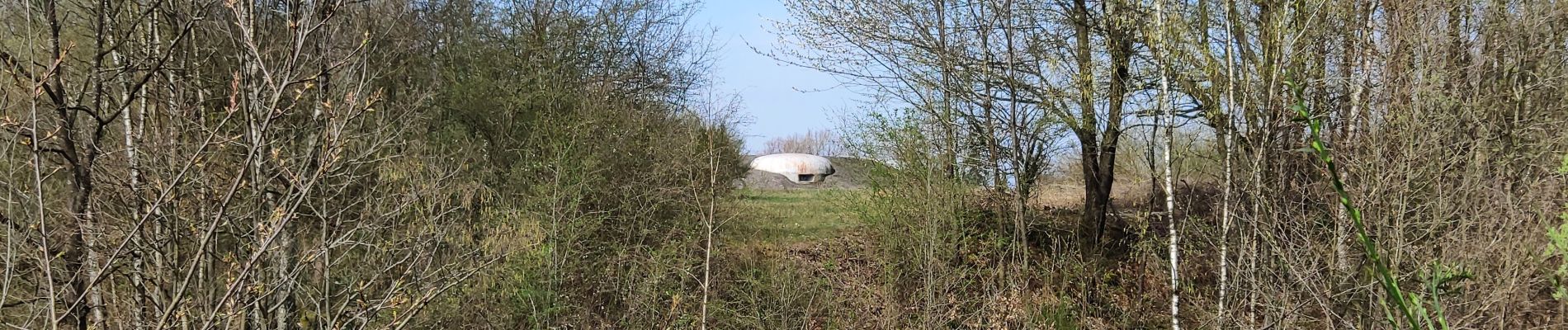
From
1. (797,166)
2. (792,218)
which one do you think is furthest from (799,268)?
(797,166)

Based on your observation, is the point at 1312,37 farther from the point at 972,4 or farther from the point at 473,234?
the point at 473,234

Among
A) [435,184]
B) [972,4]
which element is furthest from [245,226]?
[972,4]

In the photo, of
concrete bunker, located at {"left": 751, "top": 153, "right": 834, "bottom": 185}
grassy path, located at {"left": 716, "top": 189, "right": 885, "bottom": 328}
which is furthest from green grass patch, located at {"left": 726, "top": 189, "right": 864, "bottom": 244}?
concrete bunker, located at {"left": 751, "top": 153, "right": 834, "bottom": 185}

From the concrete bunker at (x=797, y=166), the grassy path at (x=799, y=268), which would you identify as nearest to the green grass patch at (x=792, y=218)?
the grassy path at (x=799, y=268)

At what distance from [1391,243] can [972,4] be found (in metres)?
4.97

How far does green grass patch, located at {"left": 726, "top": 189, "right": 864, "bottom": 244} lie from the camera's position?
459 inches

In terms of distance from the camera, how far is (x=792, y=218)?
1377 cm

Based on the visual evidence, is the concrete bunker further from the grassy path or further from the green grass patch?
the grassy path

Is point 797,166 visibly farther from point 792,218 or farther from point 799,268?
point 799,268

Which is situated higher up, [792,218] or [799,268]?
[792,218]

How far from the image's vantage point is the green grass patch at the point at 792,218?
38.2 ft

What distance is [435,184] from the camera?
8344 mm

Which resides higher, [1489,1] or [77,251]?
[1489,1]

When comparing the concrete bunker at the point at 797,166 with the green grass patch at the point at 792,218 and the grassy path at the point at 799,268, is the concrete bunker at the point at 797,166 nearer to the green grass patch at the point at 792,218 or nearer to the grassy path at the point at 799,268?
the green grass patch at the point at 792,218
